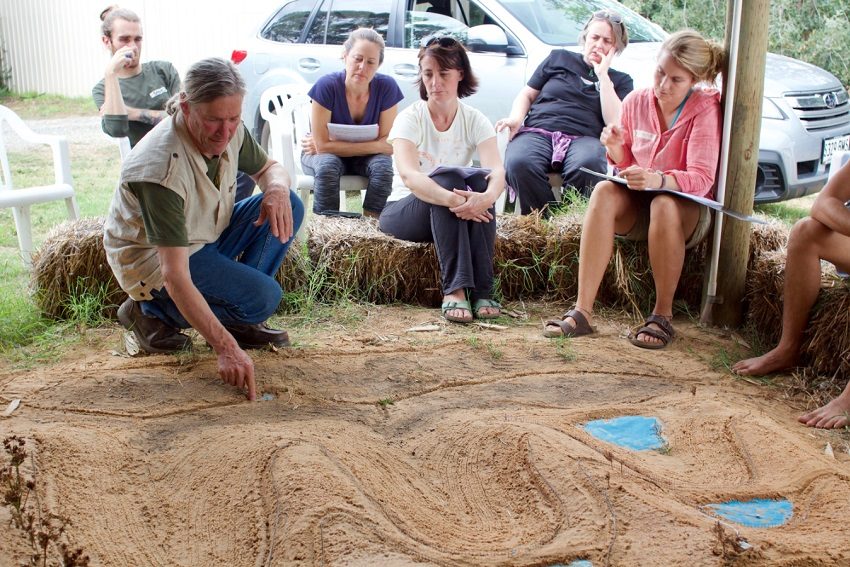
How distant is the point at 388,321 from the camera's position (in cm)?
432

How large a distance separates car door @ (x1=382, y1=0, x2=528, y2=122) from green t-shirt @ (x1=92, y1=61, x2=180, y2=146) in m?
1.81

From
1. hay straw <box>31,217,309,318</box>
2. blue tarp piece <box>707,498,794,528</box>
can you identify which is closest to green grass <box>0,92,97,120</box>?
hay straw <box>31,217,309,318</box>

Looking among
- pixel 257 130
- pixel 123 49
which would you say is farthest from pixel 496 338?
pixel 257 130

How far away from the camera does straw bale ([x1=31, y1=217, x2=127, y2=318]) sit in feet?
13.5

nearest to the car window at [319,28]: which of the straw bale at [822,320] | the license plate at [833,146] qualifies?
the license plate at [833,146]

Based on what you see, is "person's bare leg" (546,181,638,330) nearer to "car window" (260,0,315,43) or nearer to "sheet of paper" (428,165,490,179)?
"sheet of paper" (428,165,490,179)

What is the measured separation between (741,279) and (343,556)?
268cm

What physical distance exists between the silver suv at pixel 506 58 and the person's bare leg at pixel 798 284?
233 cm

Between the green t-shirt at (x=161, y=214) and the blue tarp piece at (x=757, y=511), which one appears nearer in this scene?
the blue tarp piece at (x=757, y=511)

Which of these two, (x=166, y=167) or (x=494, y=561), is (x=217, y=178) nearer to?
(x=166, y=167)

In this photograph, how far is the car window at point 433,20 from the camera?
6586 mm

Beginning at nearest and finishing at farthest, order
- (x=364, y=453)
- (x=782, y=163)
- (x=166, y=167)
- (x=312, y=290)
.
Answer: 1. (x=364, y=453)
2. (x=166, y=167)
3. (x=312, y=290)
4. (x=782, y=163)

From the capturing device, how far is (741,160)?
4.04 m

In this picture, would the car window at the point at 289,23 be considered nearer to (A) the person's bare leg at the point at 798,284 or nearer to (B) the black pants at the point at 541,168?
(B) the black pants at the point at 541,168
